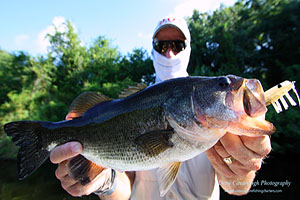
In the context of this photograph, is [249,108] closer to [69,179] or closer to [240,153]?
[240,153]

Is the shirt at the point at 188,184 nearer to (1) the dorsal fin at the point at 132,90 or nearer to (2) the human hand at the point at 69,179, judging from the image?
(2) the human hand at the point at 69,179

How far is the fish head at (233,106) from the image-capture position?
3.56 feet

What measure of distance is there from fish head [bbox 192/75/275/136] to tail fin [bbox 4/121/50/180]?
55.9 inches

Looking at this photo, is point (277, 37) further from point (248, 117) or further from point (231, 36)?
point (248, 117)

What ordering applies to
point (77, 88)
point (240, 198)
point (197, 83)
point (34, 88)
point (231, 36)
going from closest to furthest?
Answer: point (197, 83) < point (240, 198) < point (231, 36) < point (34, 88) < point (77, 88)

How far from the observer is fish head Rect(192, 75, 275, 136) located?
1086mm

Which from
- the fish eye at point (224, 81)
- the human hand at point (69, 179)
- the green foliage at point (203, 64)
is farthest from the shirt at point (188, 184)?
the green foliage at point (203, 64)

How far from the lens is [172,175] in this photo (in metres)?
1.35

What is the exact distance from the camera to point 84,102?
1.68m

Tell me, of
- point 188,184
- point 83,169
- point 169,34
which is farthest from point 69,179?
point 169,34

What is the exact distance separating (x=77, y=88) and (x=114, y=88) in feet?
20.7

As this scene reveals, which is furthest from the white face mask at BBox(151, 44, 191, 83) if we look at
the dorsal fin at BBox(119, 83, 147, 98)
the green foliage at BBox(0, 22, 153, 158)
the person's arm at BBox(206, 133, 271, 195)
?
the green foliage at BBox(0, 22, 153, 158)

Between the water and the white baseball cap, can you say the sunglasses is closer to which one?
the white baseball cap

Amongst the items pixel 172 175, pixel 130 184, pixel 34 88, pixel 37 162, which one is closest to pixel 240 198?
pixel 130 184
